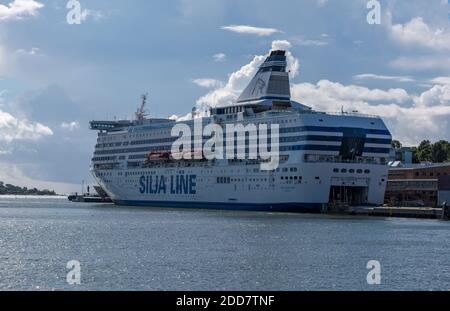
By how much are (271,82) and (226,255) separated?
192 ft

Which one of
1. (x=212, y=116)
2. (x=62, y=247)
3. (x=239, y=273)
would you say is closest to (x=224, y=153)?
(x=212, y=116)

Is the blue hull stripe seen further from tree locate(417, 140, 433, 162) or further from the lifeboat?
tree locate(417, 140, 433, 162)

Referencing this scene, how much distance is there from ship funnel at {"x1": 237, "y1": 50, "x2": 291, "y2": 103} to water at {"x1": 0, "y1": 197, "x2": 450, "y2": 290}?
3369cm

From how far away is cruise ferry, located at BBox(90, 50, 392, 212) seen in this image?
84500 mm

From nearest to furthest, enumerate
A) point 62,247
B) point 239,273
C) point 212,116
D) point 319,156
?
point 239,273 < point 62,247 < point 319,156 < point 212,116

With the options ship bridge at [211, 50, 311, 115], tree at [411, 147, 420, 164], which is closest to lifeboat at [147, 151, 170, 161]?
ship bridge at [211, 50, 311, 115]

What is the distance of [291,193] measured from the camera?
278ft

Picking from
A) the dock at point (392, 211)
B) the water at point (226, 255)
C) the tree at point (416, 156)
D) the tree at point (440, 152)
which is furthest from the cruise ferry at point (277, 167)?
the tree at point (440, 152)

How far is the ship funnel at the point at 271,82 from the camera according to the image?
101 meters

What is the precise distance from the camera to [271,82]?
10138 centimetres

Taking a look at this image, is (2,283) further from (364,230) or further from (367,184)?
(367,184)

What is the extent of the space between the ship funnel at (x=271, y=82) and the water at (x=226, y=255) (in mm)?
33689

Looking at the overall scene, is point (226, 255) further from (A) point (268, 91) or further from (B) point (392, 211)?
(A) point (268, 91)

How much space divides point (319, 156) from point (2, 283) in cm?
5306
